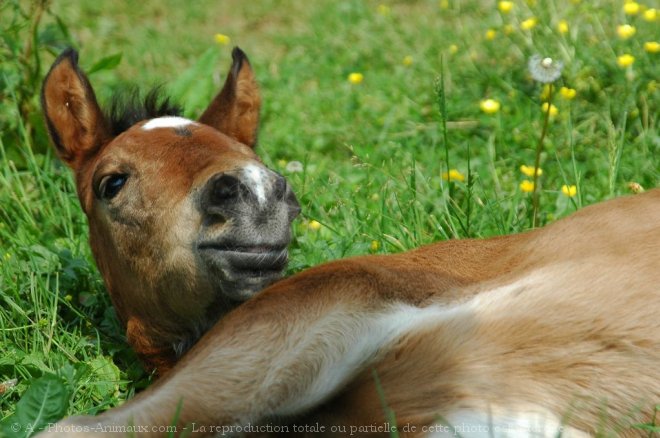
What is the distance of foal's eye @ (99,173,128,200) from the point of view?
322 centimetres

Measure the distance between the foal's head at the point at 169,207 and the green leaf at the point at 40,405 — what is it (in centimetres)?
41

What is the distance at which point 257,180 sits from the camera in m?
2.82

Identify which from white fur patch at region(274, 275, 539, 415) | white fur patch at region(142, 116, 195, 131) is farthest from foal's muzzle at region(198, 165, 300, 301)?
white fur patch at region(142, 116, 195, 131)

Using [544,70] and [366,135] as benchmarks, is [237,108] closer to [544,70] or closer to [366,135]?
[544,70]

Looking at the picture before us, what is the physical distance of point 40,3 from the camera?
512 centimetres

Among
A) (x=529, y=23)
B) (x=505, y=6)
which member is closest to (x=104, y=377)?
(x=529, y=23)

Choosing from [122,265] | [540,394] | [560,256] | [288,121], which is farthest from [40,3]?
[540,394]

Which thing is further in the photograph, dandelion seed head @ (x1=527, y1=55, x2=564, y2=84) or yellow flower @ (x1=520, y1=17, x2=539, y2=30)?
yellow flower @ (x1=520, y1=17, x2=539, y2=30)

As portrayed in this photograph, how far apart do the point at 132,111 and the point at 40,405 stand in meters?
1.20

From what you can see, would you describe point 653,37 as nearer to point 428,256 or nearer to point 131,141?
point 428,256

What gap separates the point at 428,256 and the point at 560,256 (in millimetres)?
432

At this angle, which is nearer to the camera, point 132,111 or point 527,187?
point 132,111

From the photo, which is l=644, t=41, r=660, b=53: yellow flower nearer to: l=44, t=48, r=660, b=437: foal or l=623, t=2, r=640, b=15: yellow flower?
l=623, t=2, r=640, b=15: yellow flower

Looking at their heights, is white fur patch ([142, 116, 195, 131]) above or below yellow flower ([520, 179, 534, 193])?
above
